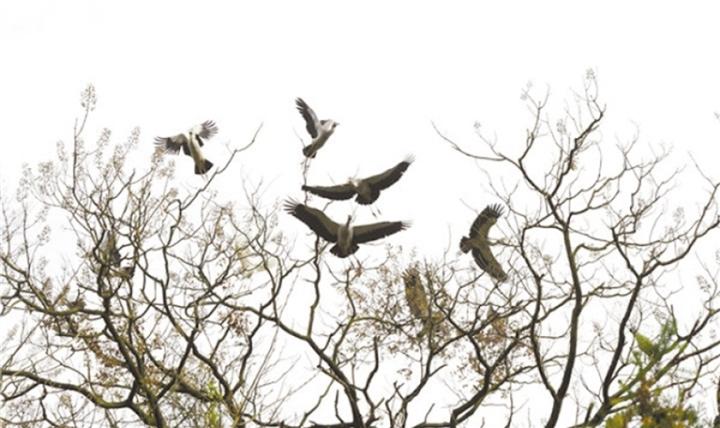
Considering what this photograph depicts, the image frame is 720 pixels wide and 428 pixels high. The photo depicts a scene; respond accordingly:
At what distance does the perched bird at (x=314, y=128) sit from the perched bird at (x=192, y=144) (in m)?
1.34

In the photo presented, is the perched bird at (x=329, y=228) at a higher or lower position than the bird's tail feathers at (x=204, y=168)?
lower

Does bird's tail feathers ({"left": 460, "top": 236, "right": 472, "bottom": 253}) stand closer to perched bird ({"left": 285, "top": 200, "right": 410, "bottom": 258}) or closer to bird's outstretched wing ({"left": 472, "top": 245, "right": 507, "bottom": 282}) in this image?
bird's outstretched wing ({"left": 472, "top": 245, "right": 507, "bottom": 282})

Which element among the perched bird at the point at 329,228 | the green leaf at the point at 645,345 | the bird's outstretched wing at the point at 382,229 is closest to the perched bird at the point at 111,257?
the perched bird at the point at 329,228

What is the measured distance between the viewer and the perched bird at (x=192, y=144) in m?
11.6

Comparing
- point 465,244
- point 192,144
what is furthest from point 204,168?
point 465,244

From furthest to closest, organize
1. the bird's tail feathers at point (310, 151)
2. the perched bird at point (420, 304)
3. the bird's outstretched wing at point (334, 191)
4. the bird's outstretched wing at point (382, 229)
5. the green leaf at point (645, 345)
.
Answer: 1. the bird's outstretched wing at point (382, 229)
2. the perched bird at point (420, 304)
3. the bird's outstretched wing at point (334, 191)
4. the bird's tail feathers at point (310, 151)
5. the green leaf at point (645, 345)

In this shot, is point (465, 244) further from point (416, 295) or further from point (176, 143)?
point (176, 143)

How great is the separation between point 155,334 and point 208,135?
3749 mm

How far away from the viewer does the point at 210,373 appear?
10195 mm

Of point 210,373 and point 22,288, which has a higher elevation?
point 22,288

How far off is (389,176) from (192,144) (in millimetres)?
2614

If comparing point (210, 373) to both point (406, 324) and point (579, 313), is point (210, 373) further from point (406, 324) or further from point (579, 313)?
point (579, 313)

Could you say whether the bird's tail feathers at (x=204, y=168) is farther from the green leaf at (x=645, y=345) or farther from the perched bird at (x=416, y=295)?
the green leaf at (x=645, y=345)

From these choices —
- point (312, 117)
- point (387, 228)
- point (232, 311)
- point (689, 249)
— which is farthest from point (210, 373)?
point (689, 249)
